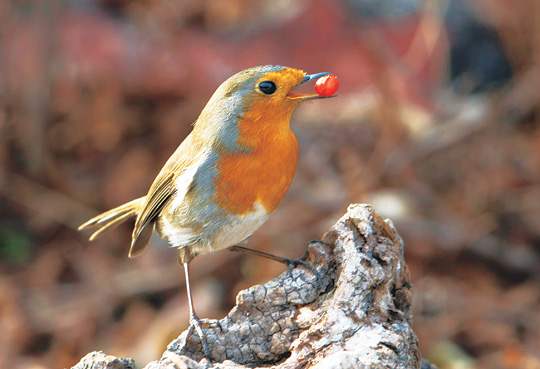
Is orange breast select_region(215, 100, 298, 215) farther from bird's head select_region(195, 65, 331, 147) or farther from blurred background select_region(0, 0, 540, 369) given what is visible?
blurred background select_region(0, 0, 540, 369)

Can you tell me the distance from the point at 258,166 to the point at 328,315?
73 cm

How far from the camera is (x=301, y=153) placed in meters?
5.92

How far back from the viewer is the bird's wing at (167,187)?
2840 millimetres

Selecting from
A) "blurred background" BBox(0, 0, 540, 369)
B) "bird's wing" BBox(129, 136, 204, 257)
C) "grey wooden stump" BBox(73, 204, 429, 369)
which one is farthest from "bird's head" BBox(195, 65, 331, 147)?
"blurred background" BBox(0, 0, 540, 369)

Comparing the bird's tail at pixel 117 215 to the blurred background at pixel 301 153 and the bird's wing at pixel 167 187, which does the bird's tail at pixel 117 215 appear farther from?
the blurred background at pixel 301 153

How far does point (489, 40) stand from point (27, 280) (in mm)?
5113

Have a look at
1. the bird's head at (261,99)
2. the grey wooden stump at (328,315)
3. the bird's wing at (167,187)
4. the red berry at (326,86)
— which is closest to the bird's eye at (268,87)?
the bird's head at (261,99)

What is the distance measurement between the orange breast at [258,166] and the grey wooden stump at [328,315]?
0.32 meters

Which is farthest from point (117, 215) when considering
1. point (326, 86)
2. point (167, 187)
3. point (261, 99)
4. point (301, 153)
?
point (301, 153)

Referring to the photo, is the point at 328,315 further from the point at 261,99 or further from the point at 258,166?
the point at 261,99

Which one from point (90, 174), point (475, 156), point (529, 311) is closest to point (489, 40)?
point (475, 156)

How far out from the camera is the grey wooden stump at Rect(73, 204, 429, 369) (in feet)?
7.11

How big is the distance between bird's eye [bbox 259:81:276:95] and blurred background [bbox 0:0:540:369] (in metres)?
2.25

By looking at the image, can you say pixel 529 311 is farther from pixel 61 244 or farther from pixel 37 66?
pixel 37 66
